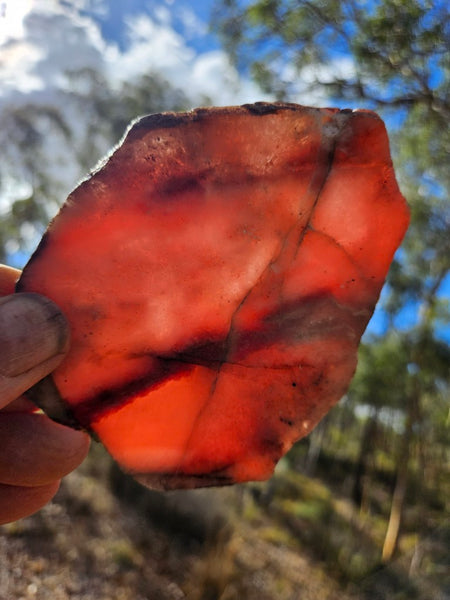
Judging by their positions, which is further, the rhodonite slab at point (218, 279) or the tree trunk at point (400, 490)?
the tree trunk at point (400, 490)

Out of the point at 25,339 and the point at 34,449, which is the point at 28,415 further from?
the point at 25,339

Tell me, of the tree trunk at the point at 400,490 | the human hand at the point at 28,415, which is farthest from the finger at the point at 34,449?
the tree trunk at the point at 400,490

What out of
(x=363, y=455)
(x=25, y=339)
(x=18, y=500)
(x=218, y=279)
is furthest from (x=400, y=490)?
(x=25, y=339)

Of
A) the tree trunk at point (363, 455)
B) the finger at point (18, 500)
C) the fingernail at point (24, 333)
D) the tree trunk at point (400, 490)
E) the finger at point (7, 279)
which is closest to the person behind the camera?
the fingernail at point (24, 333)

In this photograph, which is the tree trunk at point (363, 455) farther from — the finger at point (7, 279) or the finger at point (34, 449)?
the finger at point (7, 279)

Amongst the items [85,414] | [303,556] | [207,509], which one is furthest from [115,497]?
[85,414]

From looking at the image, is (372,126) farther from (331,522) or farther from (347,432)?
(347,432)
